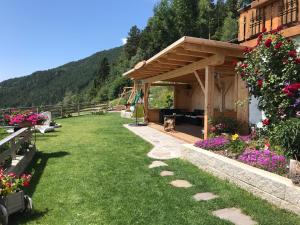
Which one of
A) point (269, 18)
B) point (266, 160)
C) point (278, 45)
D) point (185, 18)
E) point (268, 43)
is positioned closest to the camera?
point (266, 160)

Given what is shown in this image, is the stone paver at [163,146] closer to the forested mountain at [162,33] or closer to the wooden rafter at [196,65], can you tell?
the wooden rafter at [196,65]

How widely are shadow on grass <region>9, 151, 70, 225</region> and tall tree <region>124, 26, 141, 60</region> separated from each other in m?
51.8

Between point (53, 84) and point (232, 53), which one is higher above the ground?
point (53, 84)

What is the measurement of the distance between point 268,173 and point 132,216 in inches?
79.1

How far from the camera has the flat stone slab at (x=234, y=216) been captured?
11.4 feet

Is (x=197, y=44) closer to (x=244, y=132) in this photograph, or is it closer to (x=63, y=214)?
(x=244, y=132)

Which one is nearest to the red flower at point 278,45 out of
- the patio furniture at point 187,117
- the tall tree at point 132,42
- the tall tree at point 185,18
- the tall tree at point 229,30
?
the patio furniture at point 187,117

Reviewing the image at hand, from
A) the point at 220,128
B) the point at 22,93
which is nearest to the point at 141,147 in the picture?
the point at 220,128

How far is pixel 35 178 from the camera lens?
5293 millimetres

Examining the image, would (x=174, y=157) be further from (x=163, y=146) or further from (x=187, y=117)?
(x=187, y=117)

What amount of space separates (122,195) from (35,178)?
1.83 m

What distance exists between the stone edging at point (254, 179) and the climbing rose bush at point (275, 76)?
1206mm

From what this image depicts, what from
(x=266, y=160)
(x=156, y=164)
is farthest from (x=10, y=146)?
(x=266, y=160)

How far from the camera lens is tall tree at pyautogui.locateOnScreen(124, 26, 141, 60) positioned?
191ft
